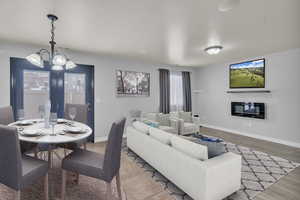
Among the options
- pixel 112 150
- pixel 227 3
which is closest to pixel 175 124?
pixel 112 150

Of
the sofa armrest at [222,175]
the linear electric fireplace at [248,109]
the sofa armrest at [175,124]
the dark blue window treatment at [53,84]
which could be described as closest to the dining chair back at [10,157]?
the sofa armrest at [222,175]

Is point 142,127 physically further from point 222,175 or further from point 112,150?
point 222,175

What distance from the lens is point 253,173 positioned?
262 centimetres

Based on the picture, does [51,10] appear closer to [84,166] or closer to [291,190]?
[84,166]

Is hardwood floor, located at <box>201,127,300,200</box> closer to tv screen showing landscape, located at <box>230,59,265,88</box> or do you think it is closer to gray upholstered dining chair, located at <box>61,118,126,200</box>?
tv screen showing landscape, located at <box>230,59,265,88</box>

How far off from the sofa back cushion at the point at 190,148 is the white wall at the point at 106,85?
2870 mm

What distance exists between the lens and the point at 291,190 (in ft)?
7.16

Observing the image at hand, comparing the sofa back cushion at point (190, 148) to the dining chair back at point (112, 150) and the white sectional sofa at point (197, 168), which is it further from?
the dining chair back at point (112, 150)

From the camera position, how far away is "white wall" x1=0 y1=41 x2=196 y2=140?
3.47 m

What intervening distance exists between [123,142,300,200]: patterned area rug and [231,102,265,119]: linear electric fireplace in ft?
4.97

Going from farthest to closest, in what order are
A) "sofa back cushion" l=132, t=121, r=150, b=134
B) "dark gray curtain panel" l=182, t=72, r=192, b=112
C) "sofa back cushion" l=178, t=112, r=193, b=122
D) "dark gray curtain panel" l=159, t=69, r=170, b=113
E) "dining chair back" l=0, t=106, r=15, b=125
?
1. "dark gray curtain panel" l=182, t=72, r=192, b=112
2. "dark gray curtain panel" l=159, t=69, r=170, b=113
3. "sofa back cushion" l=178, t=112, r=193, b=122
4. "sofa back cushion" l=132, t=121, r=150, b=134
5. "dining chair back" l=0, t=106, r=15, b=125

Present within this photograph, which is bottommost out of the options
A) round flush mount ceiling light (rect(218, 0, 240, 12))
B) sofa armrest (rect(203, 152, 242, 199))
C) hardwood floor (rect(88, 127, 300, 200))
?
hardwood floor (rect(88, 127, 300, 200))

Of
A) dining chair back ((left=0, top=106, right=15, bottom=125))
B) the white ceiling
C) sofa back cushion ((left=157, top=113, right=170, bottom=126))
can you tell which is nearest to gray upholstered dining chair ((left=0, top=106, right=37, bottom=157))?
dining chair back ((left=0, top=106, right=15, bottom=125))

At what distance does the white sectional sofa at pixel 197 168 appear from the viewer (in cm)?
174
